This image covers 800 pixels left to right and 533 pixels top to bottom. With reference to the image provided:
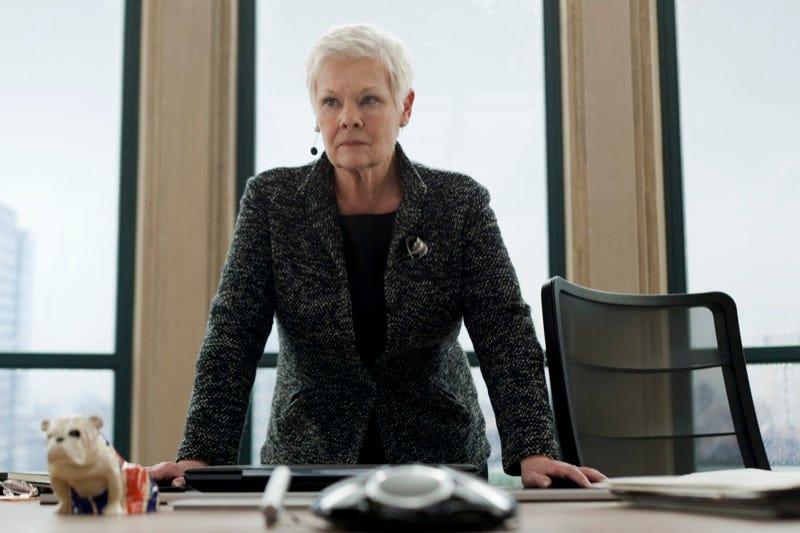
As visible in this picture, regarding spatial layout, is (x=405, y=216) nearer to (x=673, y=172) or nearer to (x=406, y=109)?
(x=406, y=109)

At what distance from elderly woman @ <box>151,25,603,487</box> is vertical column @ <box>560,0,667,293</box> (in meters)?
1.19

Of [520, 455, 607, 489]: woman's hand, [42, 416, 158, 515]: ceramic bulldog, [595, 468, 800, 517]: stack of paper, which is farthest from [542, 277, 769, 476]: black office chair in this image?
[42, 416, 158, 515]: ceramic bulldog

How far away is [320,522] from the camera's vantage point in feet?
2.25

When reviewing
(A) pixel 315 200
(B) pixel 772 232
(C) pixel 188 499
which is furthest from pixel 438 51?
(C) pixel 188 499

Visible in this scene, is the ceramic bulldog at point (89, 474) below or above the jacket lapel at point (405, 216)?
below

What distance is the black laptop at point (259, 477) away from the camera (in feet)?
3.09

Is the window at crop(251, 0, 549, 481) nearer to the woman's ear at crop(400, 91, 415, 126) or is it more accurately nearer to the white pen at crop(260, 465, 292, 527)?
the woman's ear at crop(400, 91, 415, 126)

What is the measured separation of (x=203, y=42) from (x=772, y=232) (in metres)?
1.98

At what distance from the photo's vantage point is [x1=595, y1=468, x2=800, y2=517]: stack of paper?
0.71 m

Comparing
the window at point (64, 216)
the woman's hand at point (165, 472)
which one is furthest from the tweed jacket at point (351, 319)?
the window at point (64, 216)

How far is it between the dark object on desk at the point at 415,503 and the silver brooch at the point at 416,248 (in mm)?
1169

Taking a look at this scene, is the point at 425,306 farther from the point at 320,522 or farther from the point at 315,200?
the point at 320,522

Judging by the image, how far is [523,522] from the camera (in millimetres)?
701

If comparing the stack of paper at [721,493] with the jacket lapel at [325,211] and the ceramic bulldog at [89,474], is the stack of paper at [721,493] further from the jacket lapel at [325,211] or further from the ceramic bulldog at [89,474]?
the jacket lapel at [325,211]
